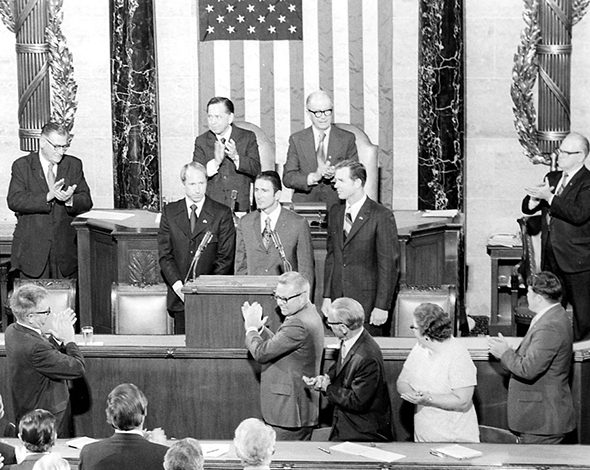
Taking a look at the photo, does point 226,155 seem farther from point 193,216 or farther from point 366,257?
point 366,257

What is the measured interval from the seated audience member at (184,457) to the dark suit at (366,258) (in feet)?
11.7

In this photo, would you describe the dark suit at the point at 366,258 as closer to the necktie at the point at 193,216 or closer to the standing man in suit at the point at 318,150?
the necktie at the point at 193,216

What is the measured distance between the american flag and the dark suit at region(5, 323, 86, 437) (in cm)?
605

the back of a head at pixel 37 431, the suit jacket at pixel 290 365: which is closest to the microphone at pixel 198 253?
the suit jacket at pixel 290 365

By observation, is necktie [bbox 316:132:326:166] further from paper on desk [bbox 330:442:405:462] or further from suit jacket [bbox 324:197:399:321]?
paper on desk [bbox 330:442:405:462]

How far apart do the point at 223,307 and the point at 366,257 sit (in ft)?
4.58

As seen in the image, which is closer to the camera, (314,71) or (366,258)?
(366,258)

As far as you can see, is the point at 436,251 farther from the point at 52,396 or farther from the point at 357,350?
the point at 52,396

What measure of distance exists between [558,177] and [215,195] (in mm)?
2806

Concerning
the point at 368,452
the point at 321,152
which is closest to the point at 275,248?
the point at 321,152

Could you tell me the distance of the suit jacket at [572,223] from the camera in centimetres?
946

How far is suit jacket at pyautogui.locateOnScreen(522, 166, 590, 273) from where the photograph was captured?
9461 millimetres

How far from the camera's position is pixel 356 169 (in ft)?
29.2

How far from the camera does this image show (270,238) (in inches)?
354
